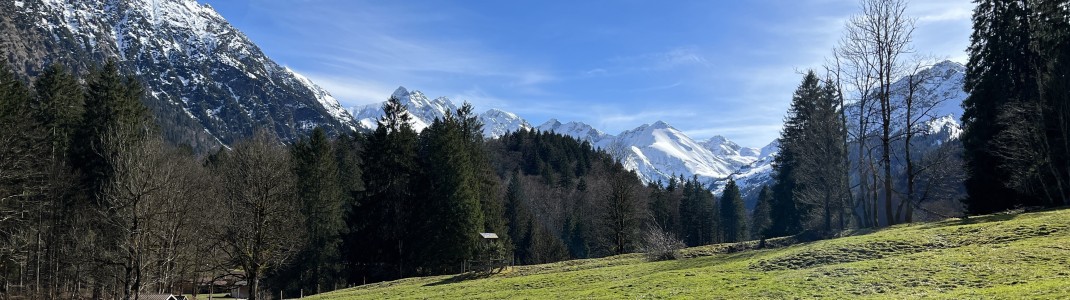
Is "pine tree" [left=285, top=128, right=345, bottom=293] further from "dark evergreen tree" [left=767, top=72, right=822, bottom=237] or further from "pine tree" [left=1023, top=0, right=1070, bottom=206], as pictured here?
"pine tree" [left=1023, top=0, right=1070, bottom=206]

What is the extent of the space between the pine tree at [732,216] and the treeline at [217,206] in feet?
152

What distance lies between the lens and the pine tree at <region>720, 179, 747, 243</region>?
358 feet

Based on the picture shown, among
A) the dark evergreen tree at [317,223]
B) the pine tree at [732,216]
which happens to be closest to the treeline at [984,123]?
the dark evergreen tree at [317,223]

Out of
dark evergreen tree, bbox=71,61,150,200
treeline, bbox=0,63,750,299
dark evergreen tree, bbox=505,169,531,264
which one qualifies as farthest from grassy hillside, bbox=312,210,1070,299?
dark evergreen tree, bbox=505,169,531,264

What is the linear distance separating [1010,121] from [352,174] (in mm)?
64652

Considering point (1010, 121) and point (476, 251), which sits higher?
point (1010, 121)

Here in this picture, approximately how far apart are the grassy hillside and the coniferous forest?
748 cm

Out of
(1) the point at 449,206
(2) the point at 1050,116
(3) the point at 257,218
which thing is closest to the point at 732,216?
(1) the point at 449,206

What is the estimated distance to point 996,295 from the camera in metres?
13.9

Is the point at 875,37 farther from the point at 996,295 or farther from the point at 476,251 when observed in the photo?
the point at 476,251

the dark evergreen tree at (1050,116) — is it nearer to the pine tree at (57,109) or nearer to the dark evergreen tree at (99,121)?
the dark evergreen tree at (99,121)

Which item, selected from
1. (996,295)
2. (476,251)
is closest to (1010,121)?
(996,295)

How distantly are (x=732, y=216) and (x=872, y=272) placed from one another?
96.1 metres

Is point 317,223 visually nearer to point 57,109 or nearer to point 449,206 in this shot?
point 449,206
